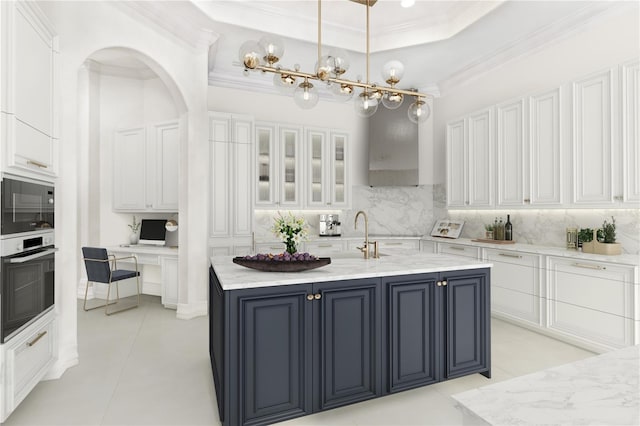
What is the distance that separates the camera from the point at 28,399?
8.30 feet

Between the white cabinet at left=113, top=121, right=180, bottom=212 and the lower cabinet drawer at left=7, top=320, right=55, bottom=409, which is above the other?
the white cabinet at left=113, top=121, right=180, bottom=212

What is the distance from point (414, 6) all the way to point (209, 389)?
4.33 metres

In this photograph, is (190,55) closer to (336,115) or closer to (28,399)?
(336,115)

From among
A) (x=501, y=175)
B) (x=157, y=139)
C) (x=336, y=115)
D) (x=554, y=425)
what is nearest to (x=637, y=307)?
(x=501, y=175)

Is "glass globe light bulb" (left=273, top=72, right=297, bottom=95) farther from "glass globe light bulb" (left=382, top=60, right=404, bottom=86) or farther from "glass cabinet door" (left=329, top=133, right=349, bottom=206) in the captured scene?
"glass cabinet door" (left=329, top=133, right=349, bottom=206)

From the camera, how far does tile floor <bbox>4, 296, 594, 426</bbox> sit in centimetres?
229

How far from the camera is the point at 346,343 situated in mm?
2293

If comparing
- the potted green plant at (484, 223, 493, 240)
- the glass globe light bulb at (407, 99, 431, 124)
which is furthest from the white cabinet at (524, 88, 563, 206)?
the glass globe light bulb at (407, 99, 431, 124)

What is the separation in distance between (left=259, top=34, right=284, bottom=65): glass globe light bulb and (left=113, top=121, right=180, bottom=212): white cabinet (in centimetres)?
288

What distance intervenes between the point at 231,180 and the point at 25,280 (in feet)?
8.75

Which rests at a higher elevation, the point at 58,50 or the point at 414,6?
the point at 414,6

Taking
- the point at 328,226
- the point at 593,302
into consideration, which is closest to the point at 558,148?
the point at 593,302

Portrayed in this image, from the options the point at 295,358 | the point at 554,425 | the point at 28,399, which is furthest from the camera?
the point at 28,399

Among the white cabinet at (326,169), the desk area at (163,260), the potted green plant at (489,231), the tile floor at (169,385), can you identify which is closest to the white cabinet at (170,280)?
the desk area at (163,260)
